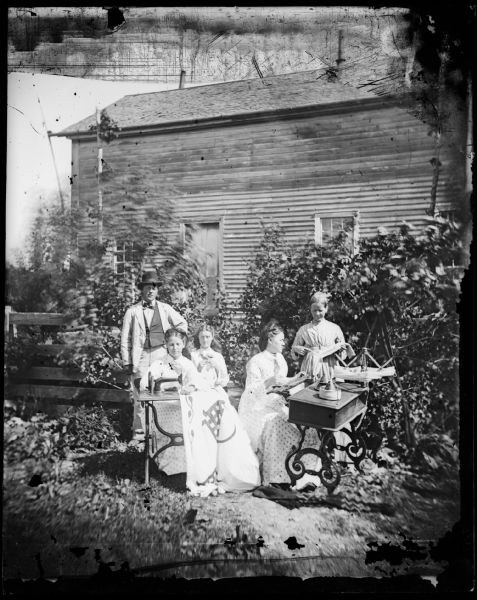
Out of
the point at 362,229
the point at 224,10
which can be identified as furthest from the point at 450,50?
the point at 224,10

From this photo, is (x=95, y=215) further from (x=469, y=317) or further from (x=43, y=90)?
(x=469, y=317)

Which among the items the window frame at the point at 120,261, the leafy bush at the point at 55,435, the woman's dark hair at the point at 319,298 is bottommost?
the leafy bush at the point at 55,435

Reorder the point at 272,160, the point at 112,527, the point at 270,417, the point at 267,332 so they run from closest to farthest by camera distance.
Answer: the point at 112,527 < the point at 270,417 < the point at 267,332 < the point at 272,160

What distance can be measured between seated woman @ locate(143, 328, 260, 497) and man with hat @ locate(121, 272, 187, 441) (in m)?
0.11

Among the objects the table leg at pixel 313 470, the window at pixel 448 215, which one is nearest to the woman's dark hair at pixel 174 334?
the table leg at pixel 313 470

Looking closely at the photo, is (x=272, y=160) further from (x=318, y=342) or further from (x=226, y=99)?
(x=318, y=342)

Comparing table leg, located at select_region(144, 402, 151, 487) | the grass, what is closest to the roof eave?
table leg, located at select_region(144, 402, 151, 487)

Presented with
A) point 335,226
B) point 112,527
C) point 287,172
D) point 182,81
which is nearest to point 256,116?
point 287,172

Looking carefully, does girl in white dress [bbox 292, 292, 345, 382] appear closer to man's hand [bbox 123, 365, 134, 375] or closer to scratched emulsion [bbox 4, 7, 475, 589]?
scratched emulsion [bbox 4, 7, 475, 589]

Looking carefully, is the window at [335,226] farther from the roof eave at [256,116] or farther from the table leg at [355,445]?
the table leg at [355,445]

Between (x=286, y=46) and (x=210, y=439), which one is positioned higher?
(x=286, y=46)

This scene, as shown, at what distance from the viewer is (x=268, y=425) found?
400cm

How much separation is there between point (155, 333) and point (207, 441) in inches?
39.4

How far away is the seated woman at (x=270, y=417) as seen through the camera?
3.98 meters
